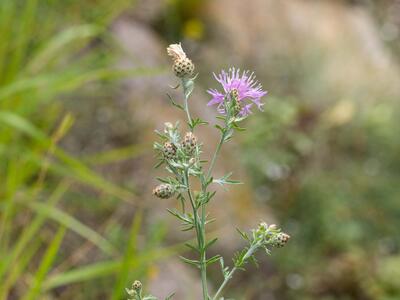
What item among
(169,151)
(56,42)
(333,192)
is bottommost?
(169,151)

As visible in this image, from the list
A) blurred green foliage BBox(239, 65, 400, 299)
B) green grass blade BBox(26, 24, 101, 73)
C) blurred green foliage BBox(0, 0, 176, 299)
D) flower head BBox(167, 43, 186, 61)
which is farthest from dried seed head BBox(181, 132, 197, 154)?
blurred green foliage BBox(239, 65, 400, 299)

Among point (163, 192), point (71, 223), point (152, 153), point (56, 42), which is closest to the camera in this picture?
point (163, 192)

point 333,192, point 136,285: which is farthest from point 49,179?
point 136,285

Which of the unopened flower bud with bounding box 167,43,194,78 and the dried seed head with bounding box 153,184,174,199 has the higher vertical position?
the unopened flower bud with bounding box 167,43,194,78

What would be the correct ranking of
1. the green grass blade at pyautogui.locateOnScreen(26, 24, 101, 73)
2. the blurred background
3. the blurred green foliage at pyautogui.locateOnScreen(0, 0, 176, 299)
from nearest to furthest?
the blurred green foliage at pyautogui.locateOnScreen(0, 0, 176, 299) → the blurred background → the green grass blade at pyautogui.locateOnScreen(26, 24, 101, 73)

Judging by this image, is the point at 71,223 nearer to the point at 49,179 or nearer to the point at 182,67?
the point at 49,179

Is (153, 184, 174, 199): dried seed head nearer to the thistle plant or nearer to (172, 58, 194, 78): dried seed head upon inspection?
the thistle plant
